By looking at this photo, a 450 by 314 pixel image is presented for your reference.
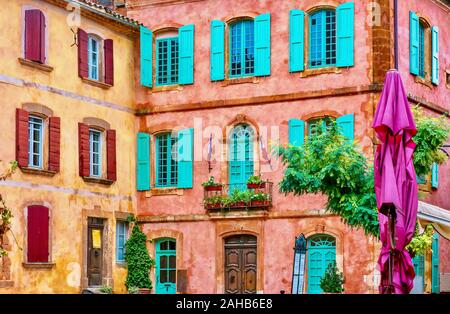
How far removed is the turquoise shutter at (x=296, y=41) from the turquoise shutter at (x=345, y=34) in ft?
3.15

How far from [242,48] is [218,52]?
2.16ft

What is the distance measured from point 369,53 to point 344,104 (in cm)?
139

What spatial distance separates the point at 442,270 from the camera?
85.0ft

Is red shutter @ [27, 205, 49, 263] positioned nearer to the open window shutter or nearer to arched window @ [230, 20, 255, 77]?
the open window shutter

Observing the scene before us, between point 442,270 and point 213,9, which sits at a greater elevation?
point 213,9

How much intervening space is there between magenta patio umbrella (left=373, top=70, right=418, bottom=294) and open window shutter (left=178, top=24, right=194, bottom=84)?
15.6 m

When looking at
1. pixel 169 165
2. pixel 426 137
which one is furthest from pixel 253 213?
pixel 426 137

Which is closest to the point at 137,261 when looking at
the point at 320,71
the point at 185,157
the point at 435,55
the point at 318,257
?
the point at 185,157

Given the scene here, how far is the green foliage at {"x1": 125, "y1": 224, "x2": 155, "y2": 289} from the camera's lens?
26.1m

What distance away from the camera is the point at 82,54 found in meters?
25.3

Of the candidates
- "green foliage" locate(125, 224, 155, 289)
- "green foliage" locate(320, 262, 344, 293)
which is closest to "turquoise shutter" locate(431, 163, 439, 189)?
"green foliage" locate(320, 262, 344, 293)
